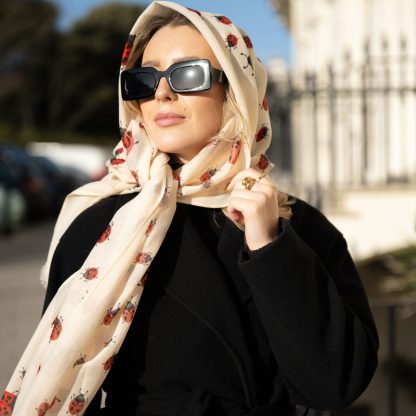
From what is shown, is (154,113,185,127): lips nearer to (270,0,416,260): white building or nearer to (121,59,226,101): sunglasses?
(121,59,226,101): sunglasses

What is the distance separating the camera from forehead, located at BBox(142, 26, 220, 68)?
1.97 m

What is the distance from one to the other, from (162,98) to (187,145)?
0.43 ft

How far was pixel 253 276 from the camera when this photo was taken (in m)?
1.73

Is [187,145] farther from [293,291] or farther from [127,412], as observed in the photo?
[127,412]

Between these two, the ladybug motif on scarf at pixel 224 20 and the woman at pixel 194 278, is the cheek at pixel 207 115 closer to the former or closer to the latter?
the woman at pixel 194 278

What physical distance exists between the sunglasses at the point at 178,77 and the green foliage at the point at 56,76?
40.9m

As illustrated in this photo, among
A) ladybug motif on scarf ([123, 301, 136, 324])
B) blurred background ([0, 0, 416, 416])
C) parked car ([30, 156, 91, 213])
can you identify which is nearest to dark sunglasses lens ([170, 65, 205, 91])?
ladybug motif on scarf ([123, 301, 136, 324])

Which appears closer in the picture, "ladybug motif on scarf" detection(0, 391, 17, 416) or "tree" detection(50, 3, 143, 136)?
"ladybug motif on scarf" detection(0, 391, 17, 416)

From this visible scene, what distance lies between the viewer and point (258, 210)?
5.70 feet

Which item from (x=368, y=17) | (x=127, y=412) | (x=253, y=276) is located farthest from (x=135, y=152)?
(x=368, y=17)

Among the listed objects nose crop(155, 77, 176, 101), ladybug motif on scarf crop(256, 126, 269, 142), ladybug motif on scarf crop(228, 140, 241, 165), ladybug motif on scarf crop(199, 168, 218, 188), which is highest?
nose crop(155, 77, 176, 101)

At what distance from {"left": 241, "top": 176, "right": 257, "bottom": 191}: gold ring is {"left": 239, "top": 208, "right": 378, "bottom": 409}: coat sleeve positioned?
13 centimetres

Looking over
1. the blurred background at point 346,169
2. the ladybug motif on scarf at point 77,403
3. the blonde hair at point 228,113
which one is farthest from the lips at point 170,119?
the blurred background at point 346,169

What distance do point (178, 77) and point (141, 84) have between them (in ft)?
0.38
